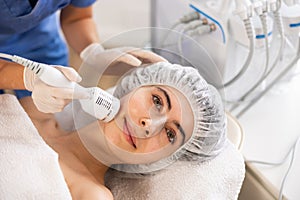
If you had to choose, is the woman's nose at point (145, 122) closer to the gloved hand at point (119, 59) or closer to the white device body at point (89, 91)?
the white device body at point (89, 91)

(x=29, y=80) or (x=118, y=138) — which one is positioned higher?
(x=29, y=80)

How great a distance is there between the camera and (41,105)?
102 cm

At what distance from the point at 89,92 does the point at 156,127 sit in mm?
198

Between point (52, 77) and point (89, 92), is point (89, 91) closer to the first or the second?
point (89, 92)

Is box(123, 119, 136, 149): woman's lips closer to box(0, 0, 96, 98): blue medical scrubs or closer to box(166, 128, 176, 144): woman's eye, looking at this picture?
box(166, 128, 176, 144): woman's eye

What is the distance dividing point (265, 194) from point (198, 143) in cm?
30

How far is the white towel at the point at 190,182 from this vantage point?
1.13 m

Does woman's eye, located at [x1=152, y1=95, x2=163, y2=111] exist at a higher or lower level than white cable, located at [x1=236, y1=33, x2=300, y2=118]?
higher

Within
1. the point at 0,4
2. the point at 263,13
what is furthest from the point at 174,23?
the point at 0,4

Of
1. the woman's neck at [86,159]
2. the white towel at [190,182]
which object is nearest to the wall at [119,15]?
the woman's neck at [86,159]

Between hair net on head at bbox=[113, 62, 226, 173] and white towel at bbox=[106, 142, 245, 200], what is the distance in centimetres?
3

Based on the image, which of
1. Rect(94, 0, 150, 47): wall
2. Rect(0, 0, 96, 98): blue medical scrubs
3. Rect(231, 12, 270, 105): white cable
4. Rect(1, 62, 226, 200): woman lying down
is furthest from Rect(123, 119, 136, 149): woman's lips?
Rect(94, 0, 150, 47): wall

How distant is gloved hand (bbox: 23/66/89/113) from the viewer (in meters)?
0.96

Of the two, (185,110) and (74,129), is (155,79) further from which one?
(74,129)
